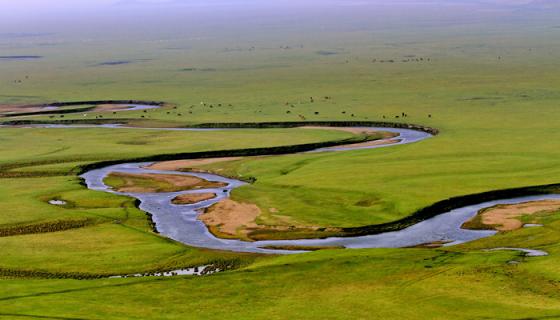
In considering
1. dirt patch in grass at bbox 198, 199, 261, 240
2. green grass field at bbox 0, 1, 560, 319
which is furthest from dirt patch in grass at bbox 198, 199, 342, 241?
green grass field at bbox 0, 1, 560, 319

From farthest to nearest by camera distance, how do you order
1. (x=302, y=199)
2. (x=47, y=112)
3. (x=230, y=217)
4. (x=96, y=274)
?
(x=47, y=112)
(x=302, y=199)
(x=230, y=217)
(x=96, y=274)

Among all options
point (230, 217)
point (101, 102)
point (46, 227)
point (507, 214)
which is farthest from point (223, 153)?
point (101, 102)

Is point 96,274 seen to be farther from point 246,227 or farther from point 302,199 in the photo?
point 302,199

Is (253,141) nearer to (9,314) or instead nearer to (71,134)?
(71,134)

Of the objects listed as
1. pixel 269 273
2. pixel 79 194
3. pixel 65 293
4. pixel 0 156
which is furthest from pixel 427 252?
pixel 0 156

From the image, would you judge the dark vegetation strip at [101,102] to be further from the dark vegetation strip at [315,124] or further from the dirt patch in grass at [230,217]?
the dirt patch in grass at [230,217]
